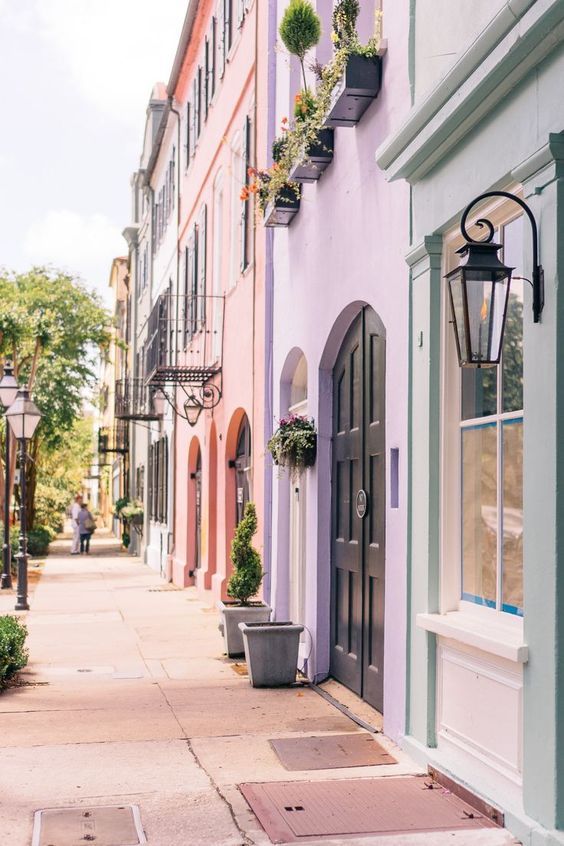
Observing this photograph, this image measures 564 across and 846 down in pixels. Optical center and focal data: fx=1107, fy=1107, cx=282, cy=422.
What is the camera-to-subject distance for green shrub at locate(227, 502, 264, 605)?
10109mm

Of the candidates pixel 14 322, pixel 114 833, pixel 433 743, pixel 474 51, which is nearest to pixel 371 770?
pixel 433 743

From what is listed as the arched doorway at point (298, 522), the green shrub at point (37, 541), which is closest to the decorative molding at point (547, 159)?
the arched doorway at point (298, 522)

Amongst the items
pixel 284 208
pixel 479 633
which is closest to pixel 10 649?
pixel 284 208

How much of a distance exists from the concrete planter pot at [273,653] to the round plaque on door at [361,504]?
1.32 m

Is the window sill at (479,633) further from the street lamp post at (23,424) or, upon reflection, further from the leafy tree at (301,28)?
the street lamp post at (23,424)

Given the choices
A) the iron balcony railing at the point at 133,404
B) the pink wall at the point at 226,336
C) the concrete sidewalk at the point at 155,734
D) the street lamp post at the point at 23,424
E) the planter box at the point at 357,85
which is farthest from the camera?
the iron balcony railing at the point at 133,404

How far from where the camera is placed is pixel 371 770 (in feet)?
20.8

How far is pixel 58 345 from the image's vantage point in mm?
28938

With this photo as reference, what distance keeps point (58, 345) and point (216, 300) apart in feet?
44.4

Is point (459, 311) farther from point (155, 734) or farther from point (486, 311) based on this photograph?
point (155, 734)

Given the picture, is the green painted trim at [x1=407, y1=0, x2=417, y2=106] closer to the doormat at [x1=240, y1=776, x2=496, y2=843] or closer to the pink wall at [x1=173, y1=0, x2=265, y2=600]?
the doormat at [x1=240, y1=776, x2=496, y2=843]

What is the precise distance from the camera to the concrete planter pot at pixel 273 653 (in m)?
8.99

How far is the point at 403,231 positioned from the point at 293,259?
361 centimetres

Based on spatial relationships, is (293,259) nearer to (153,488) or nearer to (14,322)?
(14,322)
